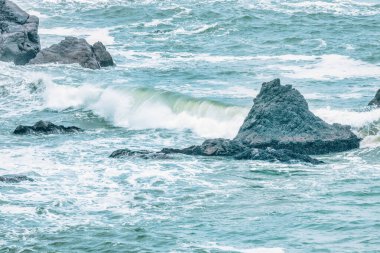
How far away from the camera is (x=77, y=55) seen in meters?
46.5

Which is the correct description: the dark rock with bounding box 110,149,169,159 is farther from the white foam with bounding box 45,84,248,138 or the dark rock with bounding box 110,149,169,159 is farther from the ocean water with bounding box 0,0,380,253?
the white foam with bounding box 45,84,248,138

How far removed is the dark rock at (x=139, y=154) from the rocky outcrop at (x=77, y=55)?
15.8 m

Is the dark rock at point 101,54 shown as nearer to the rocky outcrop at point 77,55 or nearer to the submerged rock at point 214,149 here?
the rocky outcrop at point 77,55

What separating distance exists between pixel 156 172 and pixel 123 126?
8.61 m

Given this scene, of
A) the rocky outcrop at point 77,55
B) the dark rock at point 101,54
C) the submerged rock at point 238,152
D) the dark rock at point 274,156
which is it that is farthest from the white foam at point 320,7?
the dark rock at point 274,156

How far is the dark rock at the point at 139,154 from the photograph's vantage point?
30469 mm

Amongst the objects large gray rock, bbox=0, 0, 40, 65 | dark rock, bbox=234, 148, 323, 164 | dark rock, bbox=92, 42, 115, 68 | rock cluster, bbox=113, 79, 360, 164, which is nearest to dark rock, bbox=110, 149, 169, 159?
rock cluster, bbox=113, 79, 360, 164

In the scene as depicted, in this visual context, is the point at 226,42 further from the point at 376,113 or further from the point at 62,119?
the point at 376,113

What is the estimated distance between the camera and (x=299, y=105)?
104 feet

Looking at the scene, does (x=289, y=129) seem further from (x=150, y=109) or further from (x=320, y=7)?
(x=320, y=7)

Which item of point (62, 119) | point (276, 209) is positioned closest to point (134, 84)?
point (62, 119)

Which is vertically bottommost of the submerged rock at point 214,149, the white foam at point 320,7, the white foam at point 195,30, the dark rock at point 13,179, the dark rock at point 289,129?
the dark rock at point 13,179

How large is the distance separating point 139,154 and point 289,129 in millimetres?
4209

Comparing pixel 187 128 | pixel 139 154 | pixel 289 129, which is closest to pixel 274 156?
pixel 289 129
